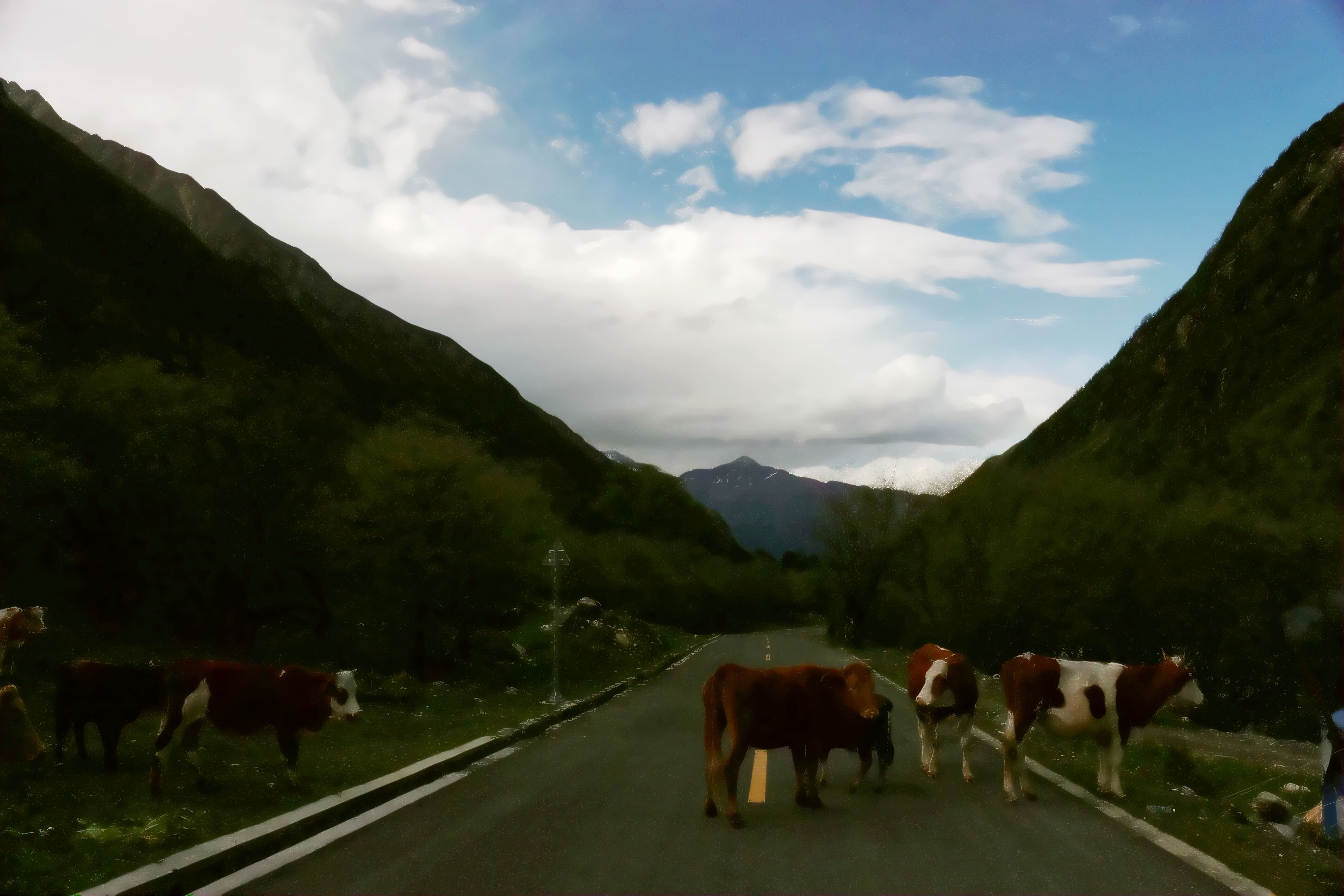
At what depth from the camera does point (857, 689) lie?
8.75m

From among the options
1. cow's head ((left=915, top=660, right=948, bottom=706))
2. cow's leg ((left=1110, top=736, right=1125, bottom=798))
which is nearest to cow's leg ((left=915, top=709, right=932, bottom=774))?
cow's head ((left=915, top=660, right=948, bottom=706))

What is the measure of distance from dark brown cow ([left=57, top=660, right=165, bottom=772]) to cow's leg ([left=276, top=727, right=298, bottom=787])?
1448mm

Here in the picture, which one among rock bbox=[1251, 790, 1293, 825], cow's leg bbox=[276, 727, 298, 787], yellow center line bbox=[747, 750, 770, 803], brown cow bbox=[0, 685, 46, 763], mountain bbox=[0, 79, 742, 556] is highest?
mountain bbox=[0, 79, 742, 556]

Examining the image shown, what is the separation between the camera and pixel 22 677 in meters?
16.8

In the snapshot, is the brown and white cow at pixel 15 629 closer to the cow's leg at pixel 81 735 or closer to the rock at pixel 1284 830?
the cow's leg at pixel 81 735

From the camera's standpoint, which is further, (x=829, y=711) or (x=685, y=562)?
(x=685, y=562)

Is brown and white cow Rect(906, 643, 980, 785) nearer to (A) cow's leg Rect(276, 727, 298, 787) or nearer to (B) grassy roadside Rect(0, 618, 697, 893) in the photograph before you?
(B) grassy roadside Rect(0, 618, 697, 893)

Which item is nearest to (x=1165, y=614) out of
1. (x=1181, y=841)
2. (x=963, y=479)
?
(x=963, y=479)

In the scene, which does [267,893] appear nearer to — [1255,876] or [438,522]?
[1255,876]

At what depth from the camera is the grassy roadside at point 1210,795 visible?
7160 millimetres

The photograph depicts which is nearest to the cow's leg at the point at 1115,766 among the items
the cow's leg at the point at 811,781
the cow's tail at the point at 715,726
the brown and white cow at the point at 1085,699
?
the brown and white cow at the point at 1085,699

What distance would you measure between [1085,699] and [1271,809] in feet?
10.5

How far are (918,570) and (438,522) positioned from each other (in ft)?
102

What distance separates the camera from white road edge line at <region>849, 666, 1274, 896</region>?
21.2 feet
